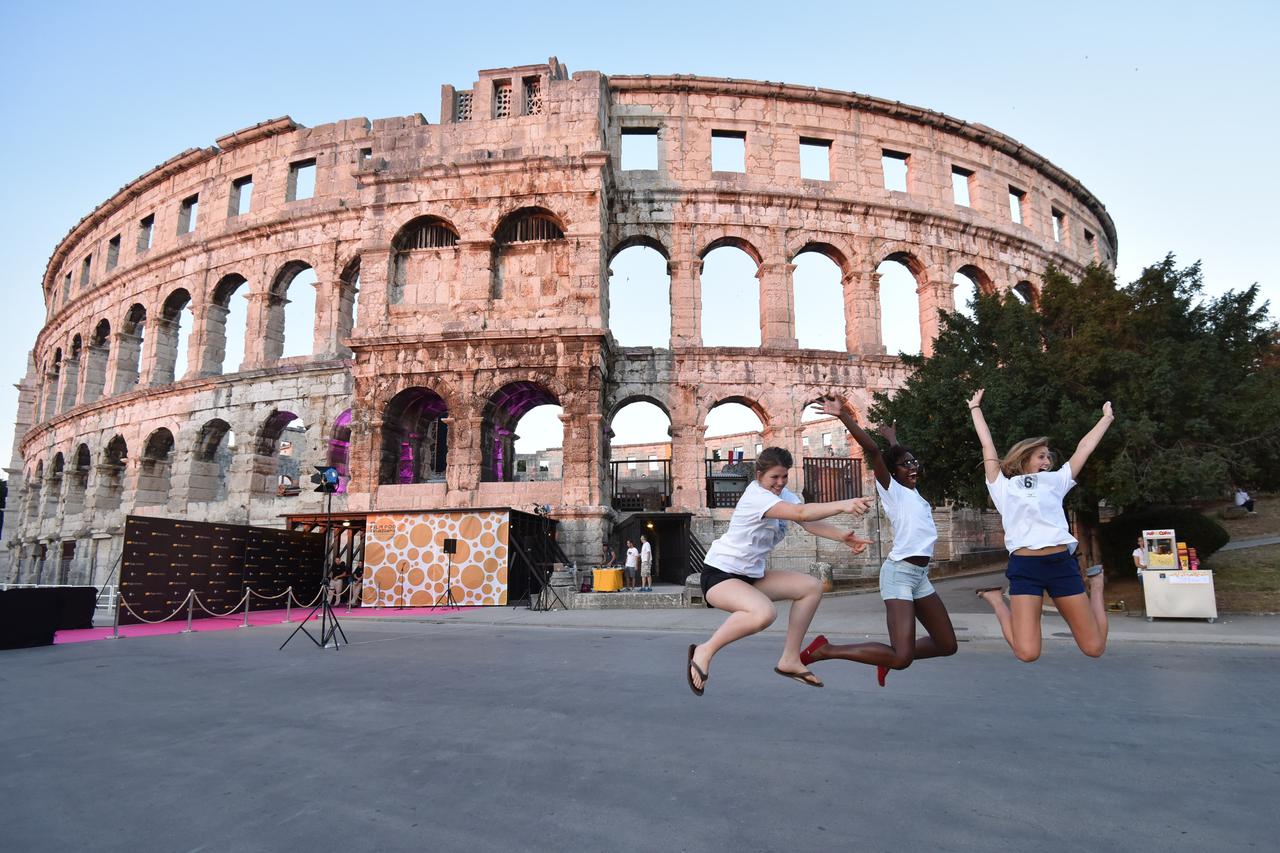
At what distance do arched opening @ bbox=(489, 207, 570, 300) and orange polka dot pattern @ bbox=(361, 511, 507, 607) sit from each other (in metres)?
7.94

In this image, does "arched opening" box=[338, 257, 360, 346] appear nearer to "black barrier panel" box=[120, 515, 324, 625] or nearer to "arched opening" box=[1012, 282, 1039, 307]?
"black barrier panel" box=[120, 515, 324, 625]

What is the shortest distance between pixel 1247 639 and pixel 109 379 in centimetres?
3913

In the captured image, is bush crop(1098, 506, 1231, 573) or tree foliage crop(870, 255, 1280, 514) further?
bush crop(1098, 506, 1231, 573)

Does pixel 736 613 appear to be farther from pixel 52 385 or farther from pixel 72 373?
pixel 52 385

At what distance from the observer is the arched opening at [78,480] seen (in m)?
31.6

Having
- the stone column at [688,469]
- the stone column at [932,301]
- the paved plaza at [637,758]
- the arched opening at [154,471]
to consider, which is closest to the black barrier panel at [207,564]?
the paved plaza at [637,758]

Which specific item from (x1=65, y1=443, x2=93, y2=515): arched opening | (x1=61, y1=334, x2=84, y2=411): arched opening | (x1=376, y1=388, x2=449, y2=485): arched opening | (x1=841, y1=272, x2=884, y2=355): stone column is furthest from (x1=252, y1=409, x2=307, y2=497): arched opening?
(x1=841, y1=272, x2=884, y2=355): stone column

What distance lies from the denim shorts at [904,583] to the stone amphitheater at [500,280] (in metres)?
16.0

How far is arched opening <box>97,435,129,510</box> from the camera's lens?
29.7m

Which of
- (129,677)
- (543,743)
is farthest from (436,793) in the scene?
(129,677)

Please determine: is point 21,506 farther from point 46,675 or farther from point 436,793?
point 436,793

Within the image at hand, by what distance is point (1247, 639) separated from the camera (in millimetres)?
10688

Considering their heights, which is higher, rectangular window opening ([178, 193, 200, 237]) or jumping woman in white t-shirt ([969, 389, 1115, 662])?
rectangular window opening ([178, 193, 200, 237])

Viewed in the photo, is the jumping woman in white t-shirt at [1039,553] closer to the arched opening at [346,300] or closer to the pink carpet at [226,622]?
the pink carpet at [226,622]
